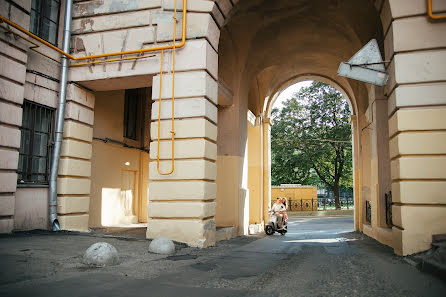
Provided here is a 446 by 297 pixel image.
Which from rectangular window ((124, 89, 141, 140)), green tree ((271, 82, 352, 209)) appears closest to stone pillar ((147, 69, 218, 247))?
rectangular window ((124, 89, 141, 140))

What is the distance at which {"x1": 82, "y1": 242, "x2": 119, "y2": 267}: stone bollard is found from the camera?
17.6ft

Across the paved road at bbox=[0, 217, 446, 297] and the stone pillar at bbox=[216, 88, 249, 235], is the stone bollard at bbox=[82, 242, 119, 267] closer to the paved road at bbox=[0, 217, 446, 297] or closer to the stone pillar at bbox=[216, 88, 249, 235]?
the paved road at bbox=[0, 217, 446, 297]

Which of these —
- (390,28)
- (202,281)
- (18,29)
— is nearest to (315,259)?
(202,281)

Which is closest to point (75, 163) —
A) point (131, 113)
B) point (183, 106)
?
point (183, 106)

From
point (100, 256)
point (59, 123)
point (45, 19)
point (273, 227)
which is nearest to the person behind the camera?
point (100, 256)

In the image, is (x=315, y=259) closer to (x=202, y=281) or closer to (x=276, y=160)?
(x=202, y=281)

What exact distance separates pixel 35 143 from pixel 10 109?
1.27m

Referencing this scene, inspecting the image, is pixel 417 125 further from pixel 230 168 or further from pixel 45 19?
pixel 45 19

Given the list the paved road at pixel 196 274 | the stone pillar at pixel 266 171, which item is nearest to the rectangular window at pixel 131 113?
the stone pillar at pixel 266 171

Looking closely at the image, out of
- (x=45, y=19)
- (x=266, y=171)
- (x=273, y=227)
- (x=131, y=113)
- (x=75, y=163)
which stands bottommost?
(x=273, y=227)

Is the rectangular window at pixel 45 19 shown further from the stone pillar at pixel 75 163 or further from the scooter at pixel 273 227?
the scooter at pixel 273 227

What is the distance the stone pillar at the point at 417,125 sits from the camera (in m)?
6.62

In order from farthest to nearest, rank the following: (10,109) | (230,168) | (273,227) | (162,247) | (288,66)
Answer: (288,66) → (273,227) → (230,168) → (10,109) → (162,247)

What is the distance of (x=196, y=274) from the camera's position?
208 inches
